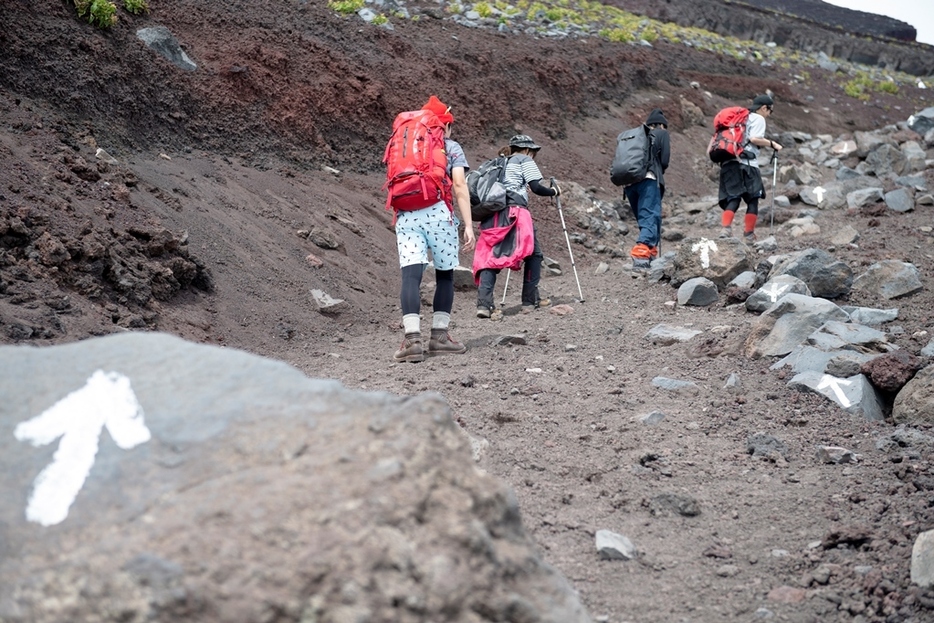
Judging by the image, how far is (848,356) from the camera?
18.1 feet

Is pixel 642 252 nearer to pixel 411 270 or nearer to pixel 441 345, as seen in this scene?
pixel 441 345

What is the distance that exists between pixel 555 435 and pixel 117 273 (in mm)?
3392

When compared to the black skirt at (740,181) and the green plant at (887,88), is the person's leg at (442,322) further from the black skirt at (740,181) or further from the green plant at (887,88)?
the green plant at (887,88)

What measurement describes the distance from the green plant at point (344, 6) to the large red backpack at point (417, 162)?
350 inches

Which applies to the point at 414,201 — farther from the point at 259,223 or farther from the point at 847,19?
the point at 847,19

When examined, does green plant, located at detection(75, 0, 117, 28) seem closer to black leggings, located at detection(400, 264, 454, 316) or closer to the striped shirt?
the striped shirt

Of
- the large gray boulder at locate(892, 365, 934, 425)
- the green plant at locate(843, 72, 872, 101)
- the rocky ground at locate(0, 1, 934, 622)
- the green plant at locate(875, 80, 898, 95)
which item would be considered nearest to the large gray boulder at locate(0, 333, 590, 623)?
the rocky ground at locate(0, 1, 934, 622)

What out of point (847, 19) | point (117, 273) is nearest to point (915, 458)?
point (117, 273)

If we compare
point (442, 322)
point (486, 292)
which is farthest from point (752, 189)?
point (442, 322)

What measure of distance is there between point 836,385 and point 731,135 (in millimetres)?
6075

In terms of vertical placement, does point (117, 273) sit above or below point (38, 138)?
below

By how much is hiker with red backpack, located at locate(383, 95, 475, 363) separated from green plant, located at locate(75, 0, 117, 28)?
14.7ft

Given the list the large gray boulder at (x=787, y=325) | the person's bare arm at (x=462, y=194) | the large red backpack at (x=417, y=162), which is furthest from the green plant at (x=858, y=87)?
the large red backpack at (x=417, y=162)

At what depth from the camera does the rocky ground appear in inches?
142
